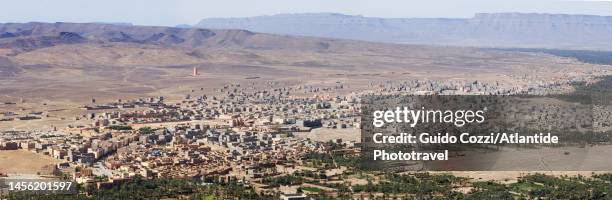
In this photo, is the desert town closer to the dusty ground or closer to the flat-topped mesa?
the dusty ground

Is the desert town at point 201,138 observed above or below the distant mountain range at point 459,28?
below

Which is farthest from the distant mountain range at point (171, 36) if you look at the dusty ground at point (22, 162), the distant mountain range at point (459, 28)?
the dusty ground at point (22, 162)

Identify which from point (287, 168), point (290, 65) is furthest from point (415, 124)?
point (290, 65)

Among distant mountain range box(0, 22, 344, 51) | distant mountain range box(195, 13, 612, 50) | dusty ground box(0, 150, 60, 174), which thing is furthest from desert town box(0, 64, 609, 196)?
distant mountain range box(195, 13, 612, 50)

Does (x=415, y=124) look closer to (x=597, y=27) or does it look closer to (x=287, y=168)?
(x=287, y=168)

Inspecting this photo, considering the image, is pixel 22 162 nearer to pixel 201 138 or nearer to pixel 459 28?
pixel 201 138

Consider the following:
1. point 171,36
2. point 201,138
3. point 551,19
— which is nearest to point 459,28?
point 551,19

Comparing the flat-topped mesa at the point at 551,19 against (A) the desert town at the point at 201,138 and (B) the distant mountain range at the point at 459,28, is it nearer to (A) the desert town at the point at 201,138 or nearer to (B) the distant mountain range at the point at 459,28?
(B) the distant mountain range at the point at 459,28

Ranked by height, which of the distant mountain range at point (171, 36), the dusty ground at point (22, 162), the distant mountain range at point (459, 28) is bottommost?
the dusty ground at point (22, 162)
